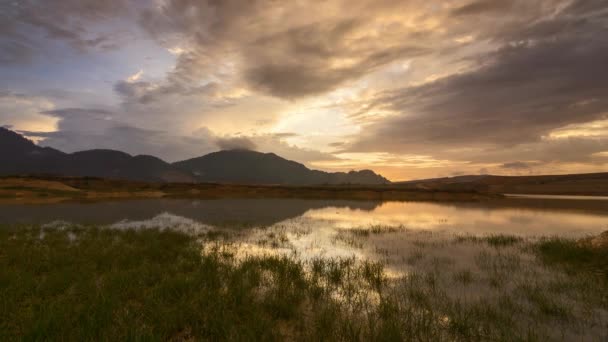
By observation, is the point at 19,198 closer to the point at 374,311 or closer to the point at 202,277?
the point at 202,277

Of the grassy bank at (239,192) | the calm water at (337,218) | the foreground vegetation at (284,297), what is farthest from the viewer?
the grassy bank at (239,192)

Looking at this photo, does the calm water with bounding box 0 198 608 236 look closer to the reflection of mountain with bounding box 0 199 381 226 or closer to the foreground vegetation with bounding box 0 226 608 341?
the reflection of mountain with bounding box 0 199 381 226

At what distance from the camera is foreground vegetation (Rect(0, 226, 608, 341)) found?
7.09 meters

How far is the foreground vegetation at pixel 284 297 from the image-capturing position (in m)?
7.09

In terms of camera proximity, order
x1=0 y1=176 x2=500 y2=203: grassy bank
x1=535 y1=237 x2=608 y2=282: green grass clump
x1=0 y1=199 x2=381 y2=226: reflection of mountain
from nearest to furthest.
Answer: x1=535 y1=237 x2=608 y2=282: green grass clump < x1=0 y1=199 x2=381 y2=226: reflection of mountain < x1=0 y1=176 x2=500 y2=203: grassy bank

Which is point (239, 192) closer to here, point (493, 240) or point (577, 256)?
point (493, 240)

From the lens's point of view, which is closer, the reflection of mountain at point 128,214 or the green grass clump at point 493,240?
the green grass clump at point 493,240

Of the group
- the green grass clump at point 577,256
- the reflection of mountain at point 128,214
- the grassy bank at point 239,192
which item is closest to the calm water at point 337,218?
the reflection of mountain at point 128,214

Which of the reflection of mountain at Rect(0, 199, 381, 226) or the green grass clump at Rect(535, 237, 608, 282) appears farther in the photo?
the reflection of mountain at Rect(0, 199, 381, 226)

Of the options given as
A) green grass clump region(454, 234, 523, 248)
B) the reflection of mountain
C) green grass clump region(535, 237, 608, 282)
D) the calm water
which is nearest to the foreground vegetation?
green grass clump region(535, 237, 608, 282)

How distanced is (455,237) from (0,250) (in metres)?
29.2

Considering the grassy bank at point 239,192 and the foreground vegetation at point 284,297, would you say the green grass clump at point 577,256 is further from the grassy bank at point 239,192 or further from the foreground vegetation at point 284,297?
the grassy bank at point 239,192

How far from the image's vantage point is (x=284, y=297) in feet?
31.0

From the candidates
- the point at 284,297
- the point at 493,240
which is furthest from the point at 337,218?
the point at 284,297
